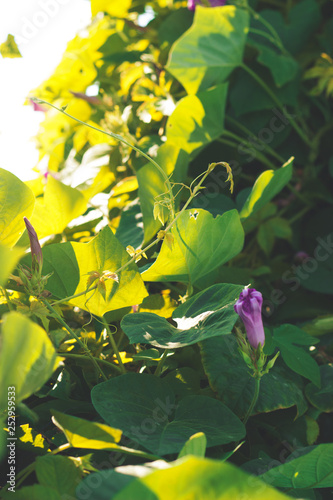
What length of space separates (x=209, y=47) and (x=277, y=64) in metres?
0.16

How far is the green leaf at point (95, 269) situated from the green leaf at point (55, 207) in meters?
0.10

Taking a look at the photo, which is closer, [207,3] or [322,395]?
[322,395]

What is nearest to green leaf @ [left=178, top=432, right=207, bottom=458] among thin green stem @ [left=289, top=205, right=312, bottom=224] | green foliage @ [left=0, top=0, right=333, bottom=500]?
green foliage @ [left=0, top=0, right=333, bottom=500]

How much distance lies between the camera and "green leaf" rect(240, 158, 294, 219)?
2.16ft

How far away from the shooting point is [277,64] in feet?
3.35

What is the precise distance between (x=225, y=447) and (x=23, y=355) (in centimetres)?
30

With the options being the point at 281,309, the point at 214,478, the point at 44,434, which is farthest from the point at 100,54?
the point at 214,478

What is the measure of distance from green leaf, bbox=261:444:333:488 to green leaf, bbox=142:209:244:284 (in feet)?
0.78

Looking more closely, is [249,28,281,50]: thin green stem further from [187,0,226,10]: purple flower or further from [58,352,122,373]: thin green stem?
[58,352,122,373]: thin green stem

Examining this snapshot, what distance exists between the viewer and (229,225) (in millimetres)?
585

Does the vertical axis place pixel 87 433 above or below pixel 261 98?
below

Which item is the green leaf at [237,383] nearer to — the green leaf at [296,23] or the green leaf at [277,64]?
the green leaf at [277,64]

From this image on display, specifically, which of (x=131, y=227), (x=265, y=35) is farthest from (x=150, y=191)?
(x=265, y=35)

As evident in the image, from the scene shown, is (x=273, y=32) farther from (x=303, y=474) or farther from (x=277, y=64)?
(x=303, y=474)
